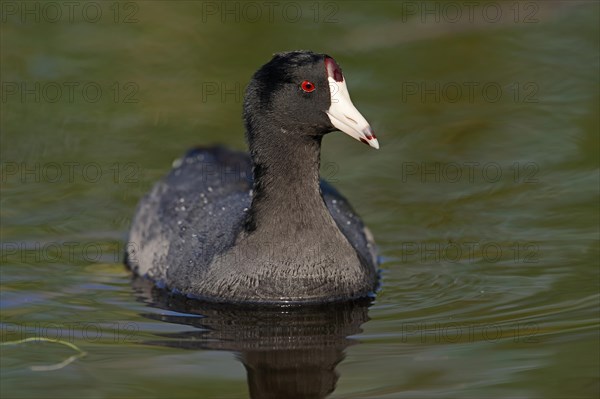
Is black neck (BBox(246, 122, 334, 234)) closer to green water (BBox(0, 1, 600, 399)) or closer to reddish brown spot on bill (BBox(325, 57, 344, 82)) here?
reddish brown spot on bill (BBox(325, 57, 344, 82))

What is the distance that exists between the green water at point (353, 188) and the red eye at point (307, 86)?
128cm

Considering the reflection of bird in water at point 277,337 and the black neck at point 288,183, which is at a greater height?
the black neck at point 288,183

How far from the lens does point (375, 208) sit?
351 inches

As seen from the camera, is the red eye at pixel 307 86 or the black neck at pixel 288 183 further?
the black neck at pixel 288 183

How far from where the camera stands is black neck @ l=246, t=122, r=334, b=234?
23.5 ft

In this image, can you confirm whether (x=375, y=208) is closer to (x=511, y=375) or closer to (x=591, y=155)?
(x=591, y=155)

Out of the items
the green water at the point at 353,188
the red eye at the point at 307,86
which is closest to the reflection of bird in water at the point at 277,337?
the green water at the point at 353,188

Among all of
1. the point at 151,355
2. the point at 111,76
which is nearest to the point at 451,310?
the point at 151,355

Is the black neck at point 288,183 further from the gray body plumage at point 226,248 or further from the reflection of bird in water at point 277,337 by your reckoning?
the reflection of bird in water at point 277,337

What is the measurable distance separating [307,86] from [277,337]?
1475 millimetres

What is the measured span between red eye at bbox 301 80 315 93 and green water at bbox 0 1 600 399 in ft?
4.21

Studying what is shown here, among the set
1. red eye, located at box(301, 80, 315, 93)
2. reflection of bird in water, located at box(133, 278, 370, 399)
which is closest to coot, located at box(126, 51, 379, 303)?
red eye, located at box(301, 80, 315, 93)

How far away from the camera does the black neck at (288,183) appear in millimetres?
7160

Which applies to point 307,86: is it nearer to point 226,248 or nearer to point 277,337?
point 226,248
